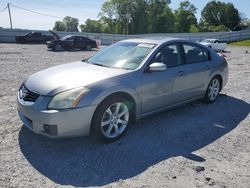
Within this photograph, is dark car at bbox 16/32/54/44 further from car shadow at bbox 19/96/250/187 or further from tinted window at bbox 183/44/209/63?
car shadow at bbox 19/96/250/187

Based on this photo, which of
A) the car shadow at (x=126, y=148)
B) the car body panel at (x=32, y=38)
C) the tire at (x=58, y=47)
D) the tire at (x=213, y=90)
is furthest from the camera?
the car body panel at (x=32, y=38)

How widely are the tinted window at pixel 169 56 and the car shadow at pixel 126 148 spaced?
1117 mm

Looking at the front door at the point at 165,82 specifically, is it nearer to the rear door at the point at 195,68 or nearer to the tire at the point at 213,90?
the rear door at the point at 195,68

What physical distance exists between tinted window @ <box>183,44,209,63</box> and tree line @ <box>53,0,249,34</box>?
65.3 m

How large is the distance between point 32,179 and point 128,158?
1312 millimetres

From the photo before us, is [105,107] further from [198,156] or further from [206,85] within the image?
[206,85]

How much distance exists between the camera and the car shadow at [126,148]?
11.6 ft

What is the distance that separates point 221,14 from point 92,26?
143ft

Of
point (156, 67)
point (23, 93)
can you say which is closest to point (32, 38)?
point (23, 93)

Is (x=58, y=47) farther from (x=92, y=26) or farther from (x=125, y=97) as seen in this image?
(x=92, y=26)

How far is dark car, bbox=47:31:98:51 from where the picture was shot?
21812 mm

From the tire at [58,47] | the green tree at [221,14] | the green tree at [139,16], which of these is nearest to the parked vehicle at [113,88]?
the tire at [58,47]

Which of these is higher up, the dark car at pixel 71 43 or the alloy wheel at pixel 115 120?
the alloy wheel at pixel 115 120

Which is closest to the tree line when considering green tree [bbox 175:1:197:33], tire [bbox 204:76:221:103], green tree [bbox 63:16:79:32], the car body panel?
green tree [bbox 175:1:197:33]
